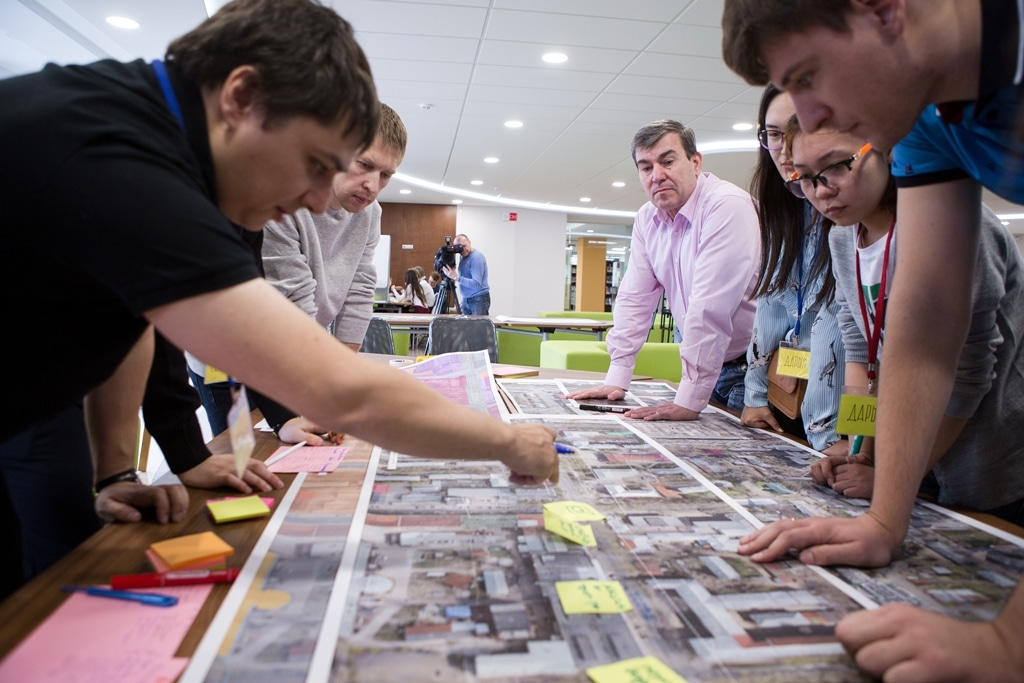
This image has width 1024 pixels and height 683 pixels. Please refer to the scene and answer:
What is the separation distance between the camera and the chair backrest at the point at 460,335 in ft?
13.8

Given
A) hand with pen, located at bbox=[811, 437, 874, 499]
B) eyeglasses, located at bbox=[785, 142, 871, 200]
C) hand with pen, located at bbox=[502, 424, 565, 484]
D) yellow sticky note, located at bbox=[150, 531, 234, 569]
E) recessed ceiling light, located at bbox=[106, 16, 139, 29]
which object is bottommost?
yellow sticky note, located at bbox=[150, 531, 234, 569]

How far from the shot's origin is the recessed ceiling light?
174 inches

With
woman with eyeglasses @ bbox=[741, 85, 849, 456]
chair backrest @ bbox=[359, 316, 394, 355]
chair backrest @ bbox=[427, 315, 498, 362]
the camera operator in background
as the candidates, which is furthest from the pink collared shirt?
the camera operator in background

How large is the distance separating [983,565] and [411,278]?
832 centimetres

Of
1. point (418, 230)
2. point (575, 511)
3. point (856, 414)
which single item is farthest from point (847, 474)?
point (418, 230)

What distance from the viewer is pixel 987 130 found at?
0.73 meters

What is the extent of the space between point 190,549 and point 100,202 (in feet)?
1.31

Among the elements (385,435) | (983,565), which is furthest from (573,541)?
(983,565)

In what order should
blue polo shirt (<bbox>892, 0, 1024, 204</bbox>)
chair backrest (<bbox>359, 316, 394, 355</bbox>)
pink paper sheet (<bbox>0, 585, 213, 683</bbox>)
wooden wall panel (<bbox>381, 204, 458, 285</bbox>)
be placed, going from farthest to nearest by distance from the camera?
wooden wall panel (<bbox>381, 204, 458, 285</bbox>), chair backrest (<bbox>359, 316, 394, 355</bbox>), blue polo shirt (<bbox>892, 0, 1024, 204</bbox>), pink paper sheet (<bbox>0, 585, 213, 683</bbox>)

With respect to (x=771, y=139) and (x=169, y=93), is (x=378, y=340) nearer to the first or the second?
(x=771, y=139)

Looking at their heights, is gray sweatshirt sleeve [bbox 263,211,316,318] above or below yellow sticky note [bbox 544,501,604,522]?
above

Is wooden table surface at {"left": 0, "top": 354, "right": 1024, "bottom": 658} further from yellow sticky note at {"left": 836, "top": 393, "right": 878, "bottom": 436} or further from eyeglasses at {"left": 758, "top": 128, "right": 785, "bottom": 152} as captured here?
eyeglasses at {"left": 758, "top": 128, "right": 785, "bottom": 152}

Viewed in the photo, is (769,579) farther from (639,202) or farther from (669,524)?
(639,202)

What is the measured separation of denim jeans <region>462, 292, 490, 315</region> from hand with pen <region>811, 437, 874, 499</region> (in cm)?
808
